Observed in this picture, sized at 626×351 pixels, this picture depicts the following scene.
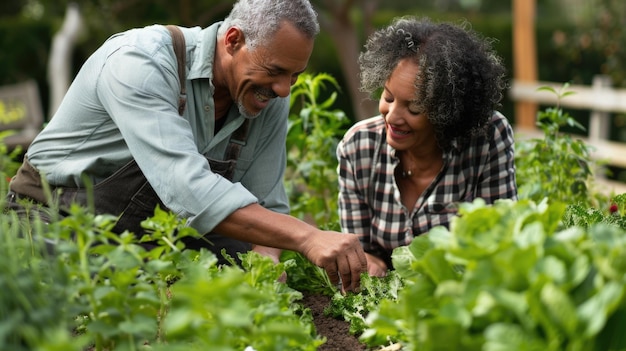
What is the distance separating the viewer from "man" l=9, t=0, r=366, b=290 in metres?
2.25

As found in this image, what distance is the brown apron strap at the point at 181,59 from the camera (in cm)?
277

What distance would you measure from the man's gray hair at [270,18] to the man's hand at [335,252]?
2.38 feet

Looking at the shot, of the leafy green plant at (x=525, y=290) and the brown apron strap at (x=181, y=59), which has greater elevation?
the brown apron strap at (x=181, y=59)

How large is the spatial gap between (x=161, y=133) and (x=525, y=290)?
4.39ft

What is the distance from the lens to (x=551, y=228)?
5.05 feet

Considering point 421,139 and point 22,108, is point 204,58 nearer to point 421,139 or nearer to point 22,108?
point 421,139

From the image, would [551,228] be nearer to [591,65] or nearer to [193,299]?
[193,299]

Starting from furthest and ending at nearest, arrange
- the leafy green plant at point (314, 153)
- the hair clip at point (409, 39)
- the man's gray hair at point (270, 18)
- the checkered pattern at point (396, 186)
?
the leafy green plant at point (314, 153)
the checkered pattern at point (396, 186)
the hair clip at point (409, 39)
the man's gray hair at point (270, 18)

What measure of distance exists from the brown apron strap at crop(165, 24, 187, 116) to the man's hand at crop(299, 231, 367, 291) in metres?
0.80

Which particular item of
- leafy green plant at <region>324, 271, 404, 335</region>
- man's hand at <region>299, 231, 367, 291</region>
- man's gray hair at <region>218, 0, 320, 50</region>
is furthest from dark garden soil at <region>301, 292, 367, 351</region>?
man's gray hair at <region>218, 0, 320, 50</region>

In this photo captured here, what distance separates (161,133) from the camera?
2371mm

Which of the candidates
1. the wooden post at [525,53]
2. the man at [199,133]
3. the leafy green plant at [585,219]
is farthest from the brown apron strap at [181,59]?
the wooden post at [525,53]

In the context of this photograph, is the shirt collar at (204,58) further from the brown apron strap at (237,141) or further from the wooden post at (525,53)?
the wooden post at (525,53)

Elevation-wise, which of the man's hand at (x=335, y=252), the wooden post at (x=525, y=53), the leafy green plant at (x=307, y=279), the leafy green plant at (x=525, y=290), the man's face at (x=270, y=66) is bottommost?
the wooden post at (x=525, y=53)
